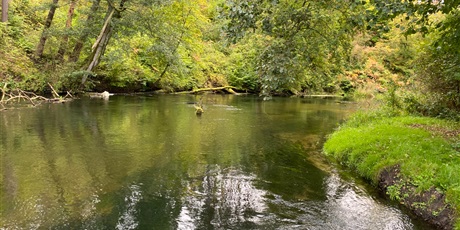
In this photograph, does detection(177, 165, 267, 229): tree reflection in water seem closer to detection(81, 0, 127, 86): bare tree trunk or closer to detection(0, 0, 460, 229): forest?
detection(0, 0, 460, 229): forest

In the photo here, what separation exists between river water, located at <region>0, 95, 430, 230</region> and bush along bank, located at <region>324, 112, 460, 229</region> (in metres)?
0.43

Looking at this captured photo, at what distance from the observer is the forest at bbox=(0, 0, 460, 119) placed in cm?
789

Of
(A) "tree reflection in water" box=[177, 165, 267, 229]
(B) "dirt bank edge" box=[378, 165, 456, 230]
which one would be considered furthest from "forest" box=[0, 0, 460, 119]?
(B) "dirt bank edge" box=[378, 165, 456, 230]

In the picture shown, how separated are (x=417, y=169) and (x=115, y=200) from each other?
6618 mm

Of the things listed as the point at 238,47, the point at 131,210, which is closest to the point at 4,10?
the point at 238,47

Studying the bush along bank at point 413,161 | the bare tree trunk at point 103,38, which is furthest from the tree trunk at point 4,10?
the bush along bank at point 413,161

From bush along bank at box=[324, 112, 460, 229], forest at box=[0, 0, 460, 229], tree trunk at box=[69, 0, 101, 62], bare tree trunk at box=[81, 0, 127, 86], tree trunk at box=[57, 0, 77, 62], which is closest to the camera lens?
bush along bank at box=[324, 112, 460, 229]

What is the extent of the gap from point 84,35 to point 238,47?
24.1m

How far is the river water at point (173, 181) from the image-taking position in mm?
6424

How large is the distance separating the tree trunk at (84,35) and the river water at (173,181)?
12.1 meters

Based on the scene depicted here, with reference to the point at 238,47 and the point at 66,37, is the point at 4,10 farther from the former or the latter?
the point at 238,47

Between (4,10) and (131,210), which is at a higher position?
(4,10)

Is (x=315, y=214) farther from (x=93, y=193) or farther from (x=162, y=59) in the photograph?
(x=162, y=59)

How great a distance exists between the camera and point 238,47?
4688 centimetres
